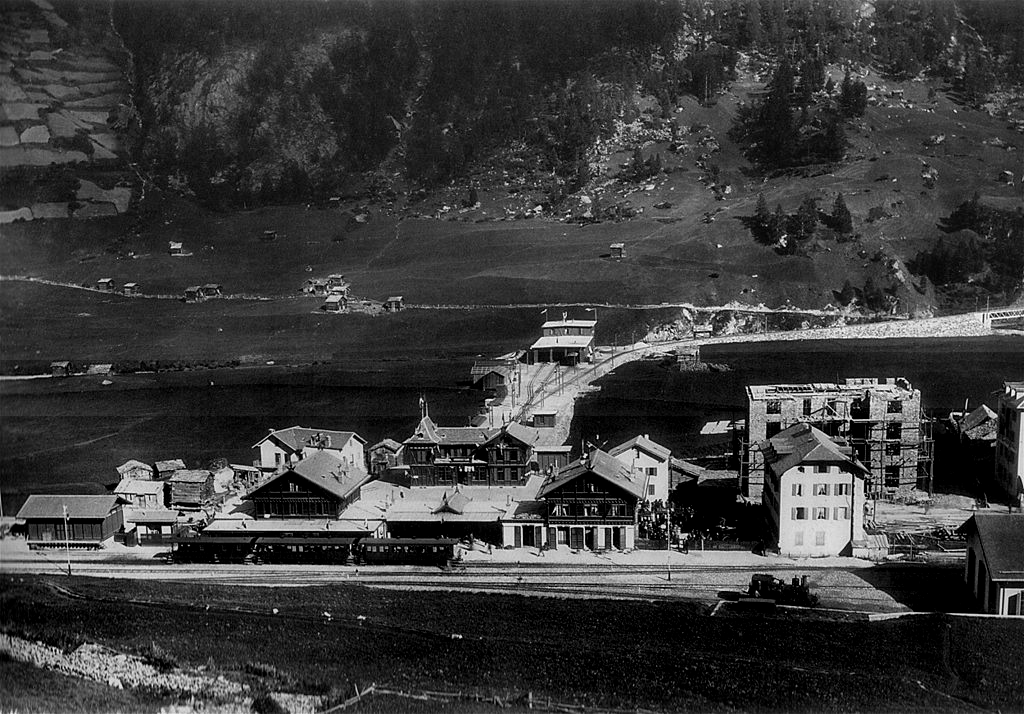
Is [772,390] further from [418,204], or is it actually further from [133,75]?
[133,75]

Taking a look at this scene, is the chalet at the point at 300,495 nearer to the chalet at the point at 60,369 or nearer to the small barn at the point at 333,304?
the chalet at the point at 60,369

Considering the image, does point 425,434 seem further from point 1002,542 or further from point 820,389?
point 1002,542

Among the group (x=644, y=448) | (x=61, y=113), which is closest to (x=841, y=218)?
(x=644, y=448)

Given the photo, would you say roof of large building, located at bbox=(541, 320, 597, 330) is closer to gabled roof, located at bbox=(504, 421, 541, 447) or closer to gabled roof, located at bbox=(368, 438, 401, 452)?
gabled roof, located at bbox=(504, 421, 541, 447)

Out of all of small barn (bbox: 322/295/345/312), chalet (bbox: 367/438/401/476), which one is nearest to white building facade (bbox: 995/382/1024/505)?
chalet (bbox: 367/438/401/476)

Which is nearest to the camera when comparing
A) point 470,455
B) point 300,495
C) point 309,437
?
point 300,495

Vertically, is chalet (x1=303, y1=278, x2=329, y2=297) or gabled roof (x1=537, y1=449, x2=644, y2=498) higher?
chalet (x1=303, y1=278, x2=329, y2=297)

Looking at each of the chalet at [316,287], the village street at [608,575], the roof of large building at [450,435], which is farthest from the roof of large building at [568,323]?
the village street at [608,575]
